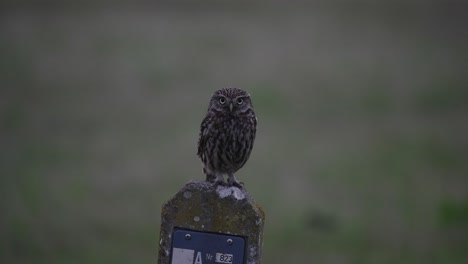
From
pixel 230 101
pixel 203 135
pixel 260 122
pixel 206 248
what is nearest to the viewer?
pixel 206 248

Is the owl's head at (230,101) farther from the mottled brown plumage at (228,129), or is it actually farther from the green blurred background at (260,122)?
the green blurred background at (260,122)

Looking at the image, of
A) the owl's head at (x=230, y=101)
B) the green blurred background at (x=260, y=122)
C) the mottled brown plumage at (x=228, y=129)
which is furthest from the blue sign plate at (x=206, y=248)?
the green blurred background at (x=260, y=122)

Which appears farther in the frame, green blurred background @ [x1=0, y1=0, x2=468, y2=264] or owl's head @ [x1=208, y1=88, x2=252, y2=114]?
green blurred background @ [x1=0, y1=0, x2=468, y2=264]

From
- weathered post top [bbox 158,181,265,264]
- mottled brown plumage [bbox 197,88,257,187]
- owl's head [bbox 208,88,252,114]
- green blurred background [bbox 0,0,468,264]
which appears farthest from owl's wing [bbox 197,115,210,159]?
green blurred background [bbox 0,0,468,264]

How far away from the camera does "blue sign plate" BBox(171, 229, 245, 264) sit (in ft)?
13.8

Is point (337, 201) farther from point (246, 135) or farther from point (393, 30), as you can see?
point (393, 30)

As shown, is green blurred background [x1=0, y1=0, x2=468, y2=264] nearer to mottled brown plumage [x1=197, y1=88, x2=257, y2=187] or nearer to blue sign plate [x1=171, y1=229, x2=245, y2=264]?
mottled brown plumage [x1=197, y1=88, x2=257, y2=187]

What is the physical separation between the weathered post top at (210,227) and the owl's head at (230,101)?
1579 millimetres

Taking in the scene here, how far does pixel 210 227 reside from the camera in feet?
13.8

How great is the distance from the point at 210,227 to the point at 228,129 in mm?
1729

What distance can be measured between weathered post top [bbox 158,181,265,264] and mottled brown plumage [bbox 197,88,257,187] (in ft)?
5.02

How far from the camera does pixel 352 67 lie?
23.1 m

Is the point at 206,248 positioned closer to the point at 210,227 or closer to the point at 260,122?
the point at 210,227

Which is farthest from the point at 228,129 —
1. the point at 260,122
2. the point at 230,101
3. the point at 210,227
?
the point at 260,122
